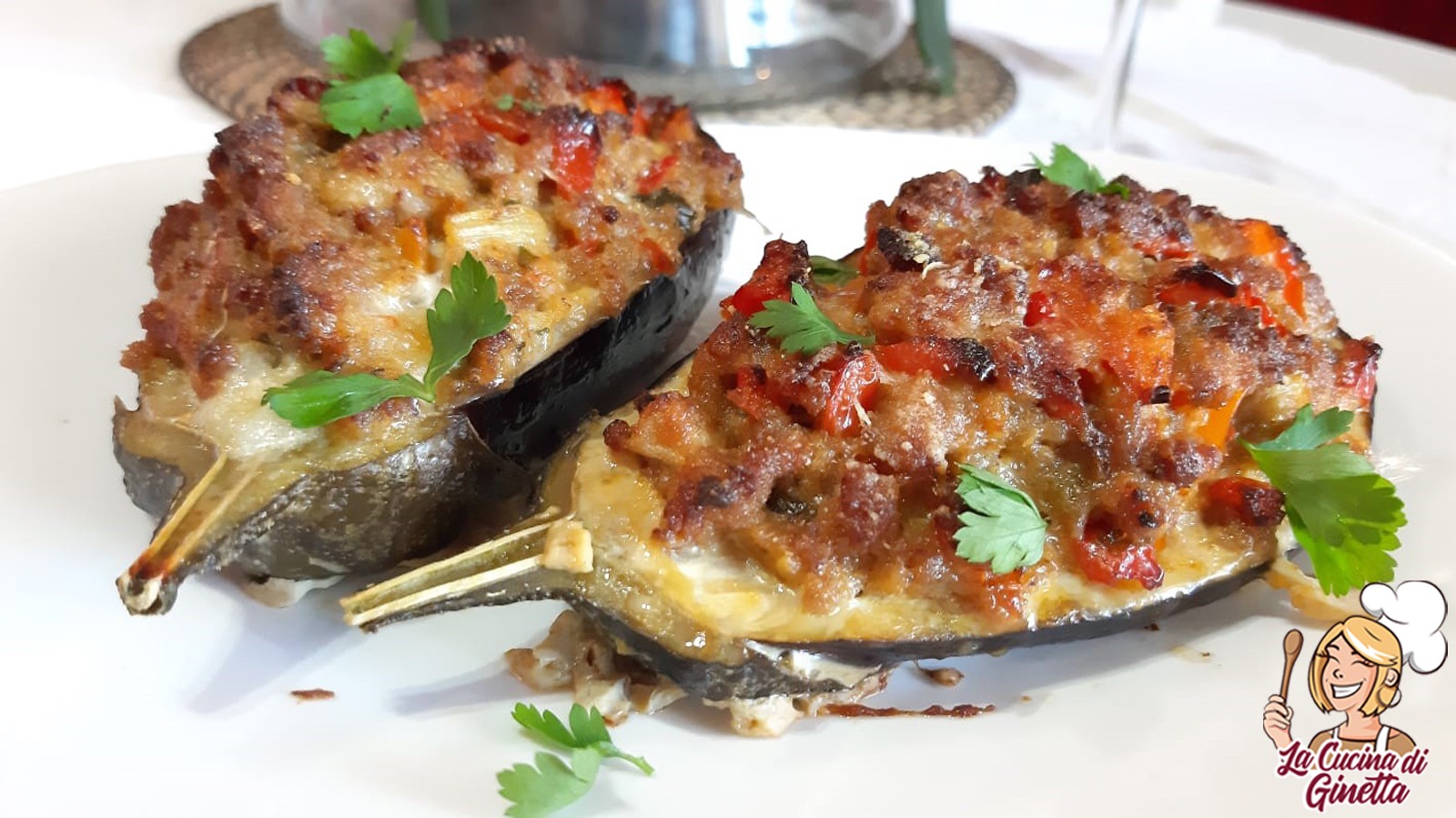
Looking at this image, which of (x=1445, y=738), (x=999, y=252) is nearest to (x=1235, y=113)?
(x=999, y=252)

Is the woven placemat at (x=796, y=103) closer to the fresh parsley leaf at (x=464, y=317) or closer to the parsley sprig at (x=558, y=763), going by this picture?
the fresh parsley leaf at (x=464, y=317)

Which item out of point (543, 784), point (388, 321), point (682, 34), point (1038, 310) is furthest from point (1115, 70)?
point (543, 784)

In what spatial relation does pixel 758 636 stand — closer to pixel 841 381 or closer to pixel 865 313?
pixel 841 381

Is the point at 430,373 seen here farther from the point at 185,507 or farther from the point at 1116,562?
the point at 1116,562

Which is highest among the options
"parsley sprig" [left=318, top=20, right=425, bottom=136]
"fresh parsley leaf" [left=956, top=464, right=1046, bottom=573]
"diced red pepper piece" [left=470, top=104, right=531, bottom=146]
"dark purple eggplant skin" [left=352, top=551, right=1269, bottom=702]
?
"parsley sprig" [left=318, top=20, right=425, bottom=136]

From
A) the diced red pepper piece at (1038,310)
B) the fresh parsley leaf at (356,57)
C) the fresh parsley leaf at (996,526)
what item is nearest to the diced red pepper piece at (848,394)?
the fresh parsley leaf at (996,526)

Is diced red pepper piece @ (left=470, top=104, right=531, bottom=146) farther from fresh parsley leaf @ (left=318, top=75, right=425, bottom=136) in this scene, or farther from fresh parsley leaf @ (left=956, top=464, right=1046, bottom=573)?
fresh parsley leaf @ (left=956, top=464, right=1046, bottom=573)

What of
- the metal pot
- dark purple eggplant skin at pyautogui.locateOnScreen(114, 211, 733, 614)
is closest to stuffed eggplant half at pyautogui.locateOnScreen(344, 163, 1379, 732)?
dark purple eggplant skin at pyautogui.locateOnScreen(114, 211, 733, 614)
